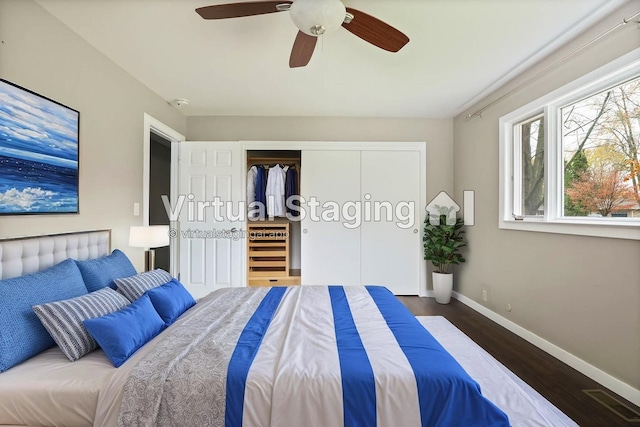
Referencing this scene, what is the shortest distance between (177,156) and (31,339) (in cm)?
285

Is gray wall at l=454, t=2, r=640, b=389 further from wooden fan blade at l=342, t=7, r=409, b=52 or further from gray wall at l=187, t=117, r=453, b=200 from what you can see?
wooden fan blade at l=342, t=7, r=409, b=52

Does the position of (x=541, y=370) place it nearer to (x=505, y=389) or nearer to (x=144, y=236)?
(x=505, y=389)

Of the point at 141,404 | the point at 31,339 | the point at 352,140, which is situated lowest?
the point at 141,404

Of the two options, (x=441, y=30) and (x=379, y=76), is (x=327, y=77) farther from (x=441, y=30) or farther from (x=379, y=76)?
(x=441, y=30)

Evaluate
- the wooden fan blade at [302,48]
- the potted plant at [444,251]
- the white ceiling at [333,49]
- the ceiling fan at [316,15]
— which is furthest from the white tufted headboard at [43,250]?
the potted plant at [444,251]

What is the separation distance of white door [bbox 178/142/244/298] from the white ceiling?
677mm

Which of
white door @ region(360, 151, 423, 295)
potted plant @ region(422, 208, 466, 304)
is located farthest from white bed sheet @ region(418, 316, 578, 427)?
white door @ region(360, 151, 423, 295)

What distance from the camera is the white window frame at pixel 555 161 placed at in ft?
5.99

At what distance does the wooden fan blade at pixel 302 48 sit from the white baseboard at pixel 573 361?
9.39 ft

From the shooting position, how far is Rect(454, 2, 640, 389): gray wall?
1.80 meters

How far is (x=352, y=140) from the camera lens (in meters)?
3.97

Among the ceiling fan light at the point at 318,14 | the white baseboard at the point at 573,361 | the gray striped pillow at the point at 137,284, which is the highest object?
the ceiling fan light at the point at 318,14

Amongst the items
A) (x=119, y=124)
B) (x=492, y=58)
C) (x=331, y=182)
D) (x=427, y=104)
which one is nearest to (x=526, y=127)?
(x=492, y=58)

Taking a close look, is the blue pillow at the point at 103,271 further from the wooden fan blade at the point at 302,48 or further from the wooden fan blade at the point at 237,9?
the wooden fan blade at the point at 302,48
